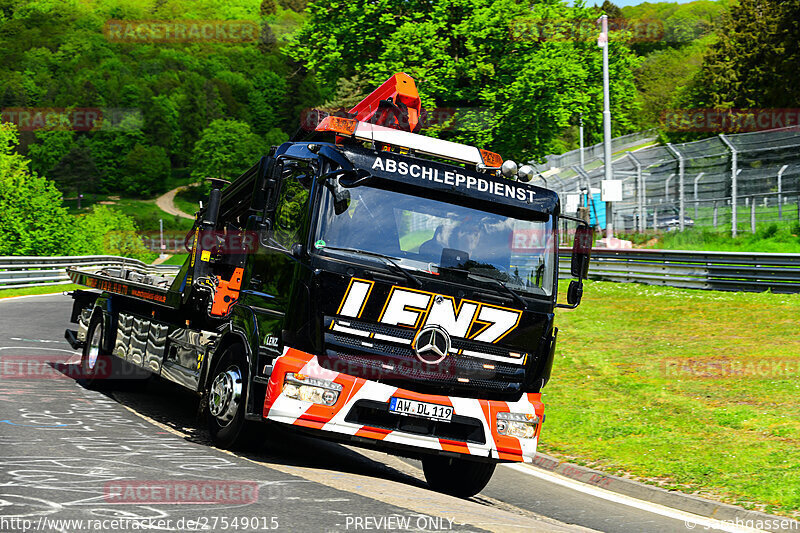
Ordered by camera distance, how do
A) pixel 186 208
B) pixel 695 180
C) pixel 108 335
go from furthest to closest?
pixel 186 208
pixel 695 180
pixel 108 335

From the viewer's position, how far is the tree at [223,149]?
121938 mm

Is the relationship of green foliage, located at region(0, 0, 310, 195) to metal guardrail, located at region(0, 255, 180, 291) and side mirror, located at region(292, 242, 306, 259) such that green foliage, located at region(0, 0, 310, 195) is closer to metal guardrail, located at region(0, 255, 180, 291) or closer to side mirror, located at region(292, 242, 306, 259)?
metal guardrail, located at region(0, 255, 180, 291)

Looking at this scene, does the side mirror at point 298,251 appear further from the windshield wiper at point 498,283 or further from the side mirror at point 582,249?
the side mirror at point 582,249

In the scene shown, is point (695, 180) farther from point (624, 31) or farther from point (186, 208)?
point (186, 208)

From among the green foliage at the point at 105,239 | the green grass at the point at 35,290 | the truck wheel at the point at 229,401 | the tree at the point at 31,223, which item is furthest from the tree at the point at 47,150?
the truck wheel at the point at 229,401

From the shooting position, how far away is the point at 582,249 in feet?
25.5

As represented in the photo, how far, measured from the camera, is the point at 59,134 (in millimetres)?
130375

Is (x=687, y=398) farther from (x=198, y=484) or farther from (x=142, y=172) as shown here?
(x=142, y=172)

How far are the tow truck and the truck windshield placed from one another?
0.04 feet

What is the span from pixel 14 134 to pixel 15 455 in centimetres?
7162

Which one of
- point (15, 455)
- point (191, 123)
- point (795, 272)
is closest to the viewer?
point (15, 455)

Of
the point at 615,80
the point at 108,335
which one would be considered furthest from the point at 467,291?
the point at 615,80

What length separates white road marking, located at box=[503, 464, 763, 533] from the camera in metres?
6.89

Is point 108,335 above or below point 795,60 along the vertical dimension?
below
